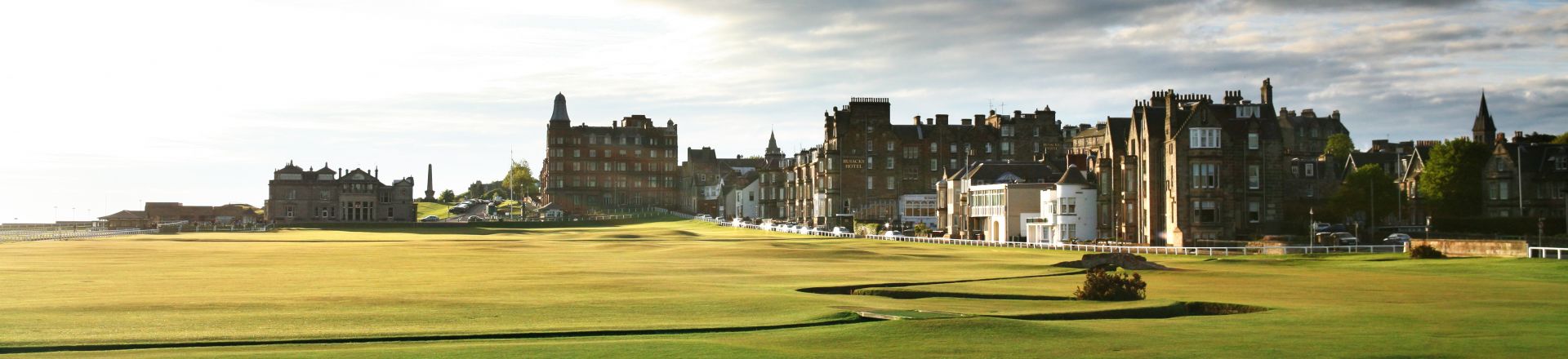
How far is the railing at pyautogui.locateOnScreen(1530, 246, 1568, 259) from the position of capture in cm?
5816

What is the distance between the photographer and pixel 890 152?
165 m

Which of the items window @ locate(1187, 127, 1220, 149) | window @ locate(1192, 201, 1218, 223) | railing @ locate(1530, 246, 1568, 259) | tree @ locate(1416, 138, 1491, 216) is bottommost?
railing @ locate(1530, 246, 1568, 259)

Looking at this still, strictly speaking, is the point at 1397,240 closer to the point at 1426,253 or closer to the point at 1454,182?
the point at 1426,253

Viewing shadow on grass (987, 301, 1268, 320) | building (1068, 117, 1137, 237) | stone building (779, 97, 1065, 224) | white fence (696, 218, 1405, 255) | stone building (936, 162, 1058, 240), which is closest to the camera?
shadow on grass (987, 301, 1268, 320)

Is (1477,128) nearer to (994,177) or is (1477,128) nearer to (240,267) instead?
(994,177)

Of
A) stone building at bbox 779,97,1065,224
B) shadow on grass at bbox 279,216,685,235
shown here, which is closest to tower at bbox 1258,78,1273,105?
stone building at bbox 779,97,1065,224

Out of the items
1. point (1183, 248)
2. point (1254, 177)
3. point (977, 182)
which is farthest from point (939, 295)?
point (977, 182)

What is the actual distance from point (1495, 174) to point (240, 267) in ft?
313

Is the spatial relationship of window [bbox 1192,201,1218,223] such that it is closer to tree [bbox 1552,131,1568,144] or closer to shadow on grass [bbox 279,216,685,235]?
tree [bbox 1552,131,1568,144]

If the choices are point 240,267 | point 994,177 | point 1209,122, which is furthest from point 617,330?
point 994,177

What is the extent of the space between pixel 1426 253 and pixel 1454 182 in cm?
5044

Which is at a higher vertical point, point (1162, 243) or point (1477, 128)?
point (1477, 128)

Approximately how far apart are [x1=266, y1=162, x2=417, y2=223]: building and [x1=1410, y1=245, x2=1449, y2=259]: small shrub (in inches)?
6140

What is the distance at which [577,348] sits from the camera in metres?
24.7
